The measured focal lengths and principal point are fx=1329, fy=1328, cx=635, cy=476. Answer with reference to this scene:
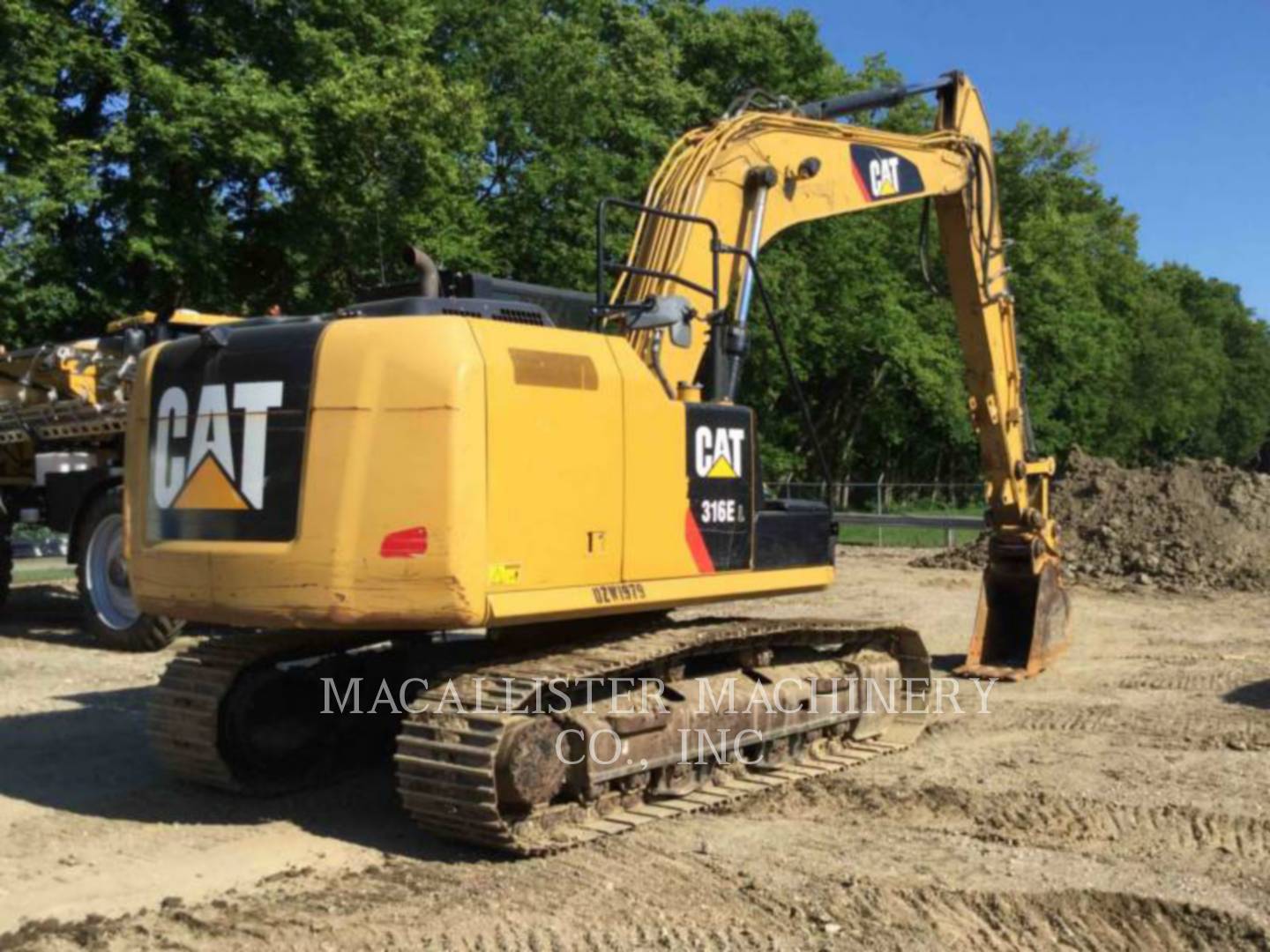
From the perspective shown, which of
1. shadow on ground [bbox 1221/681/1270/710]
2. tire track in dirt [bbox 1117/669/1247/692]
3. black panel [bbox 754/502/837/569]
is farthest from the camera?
tire track in dirt [bbox 1117/669/1247/692]

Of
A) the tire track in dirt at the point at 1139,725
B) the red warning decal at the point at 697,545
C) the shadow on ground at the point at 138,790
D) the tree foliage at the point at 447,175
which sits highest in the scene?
the tree foliage at the point at 447,175

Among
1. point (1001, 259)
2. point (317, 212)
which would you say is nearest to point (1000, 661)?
point (1001, 259)

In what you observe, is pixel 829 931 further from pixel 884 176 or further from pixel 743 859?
pixel 884 176

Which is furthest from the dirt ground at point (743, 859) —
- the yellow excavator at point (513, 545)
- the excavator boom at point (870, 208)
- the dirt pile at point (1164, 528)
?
the dirt pile at point (1164, 528)

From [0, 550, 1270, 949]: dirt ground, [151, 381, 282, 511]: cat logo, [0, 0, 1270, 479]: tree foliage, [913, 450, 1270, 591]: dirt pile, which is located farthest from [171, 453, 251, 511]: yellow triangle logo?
[913, 450, 1270, 591]: dirt pile

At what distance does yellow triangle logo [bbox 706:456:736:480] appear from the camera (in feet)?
20.9

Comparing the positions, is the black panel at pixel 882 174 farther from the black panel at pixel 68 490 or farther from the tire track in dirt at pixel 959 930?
the black panel at pixel 68 490

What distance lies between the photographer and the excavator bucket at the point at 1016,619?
10227mm

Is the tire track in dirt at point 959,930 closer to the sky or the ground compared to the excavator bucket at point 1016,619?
closer to the ground

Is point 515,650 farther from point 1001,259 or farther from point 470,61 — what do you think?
point 470,61

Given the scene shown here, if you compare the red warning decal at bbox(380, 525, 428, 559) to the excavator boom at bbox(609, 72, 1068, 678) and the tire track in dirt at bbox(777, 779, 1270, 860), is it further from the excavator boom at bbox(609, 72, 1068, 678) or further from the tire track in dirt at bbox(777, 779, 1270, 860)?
the tire track in dirt at bbox(777, 779, 1270, 860)

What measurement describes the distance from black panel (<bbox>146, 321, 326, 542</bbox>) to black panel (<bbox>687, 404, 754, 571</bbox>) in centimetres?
181

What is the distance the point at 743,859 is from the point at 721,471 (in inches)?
73.3

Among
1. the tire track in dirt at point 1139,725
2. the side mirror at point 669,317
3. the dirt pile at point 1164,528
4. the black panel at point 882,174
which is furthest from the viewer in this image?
the dirt pile at point 1164,528
